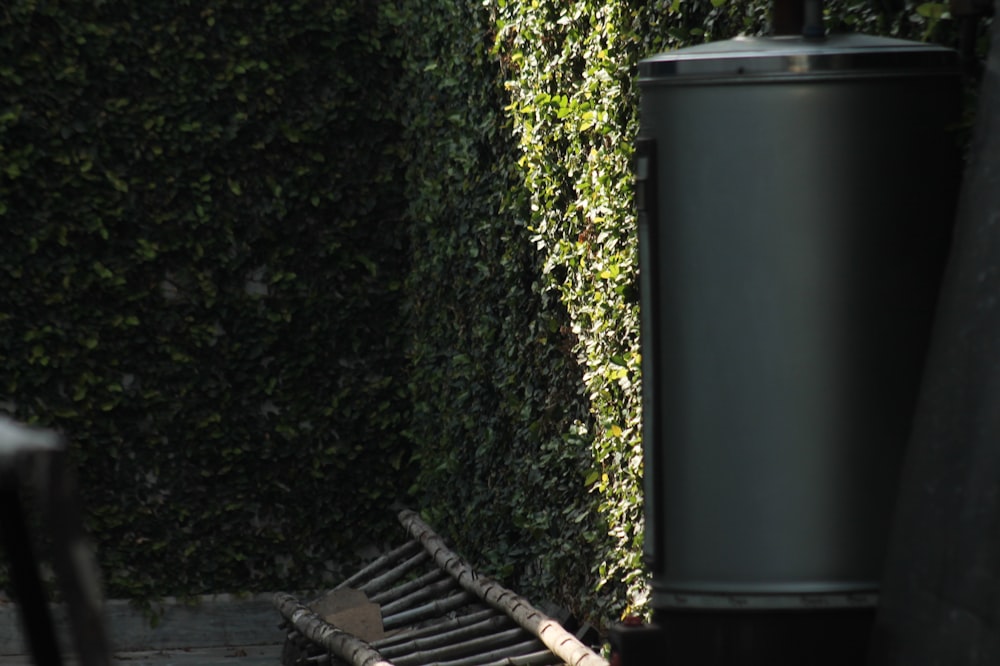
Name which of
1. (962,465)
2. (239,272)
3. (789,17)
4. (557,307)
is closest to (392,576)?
(557,307)

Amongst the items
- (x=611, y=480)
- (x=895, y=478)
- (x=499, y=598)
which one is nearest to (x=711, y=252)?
(x=895, y=478)

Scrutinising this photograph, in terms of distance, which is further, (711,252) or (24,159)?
(24,159)

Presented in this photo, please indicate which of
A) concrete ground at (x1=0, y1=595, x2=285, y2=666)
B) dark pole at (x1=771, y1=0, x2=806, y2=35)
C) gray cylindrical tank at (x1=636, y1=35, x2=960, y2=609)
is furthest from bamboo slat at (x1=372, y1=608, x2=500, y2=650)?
dark pole at (x1=771, y1=0, x2=806, y2=35)

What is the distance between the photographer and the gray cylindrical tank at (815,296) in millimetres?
2348

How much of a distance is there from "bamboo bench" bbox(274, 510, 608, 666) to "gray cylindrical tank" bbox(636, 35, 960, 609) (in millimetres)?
1963

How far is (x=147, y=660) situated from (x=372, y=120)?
3154 mm

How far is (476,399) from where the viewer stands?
640 cm

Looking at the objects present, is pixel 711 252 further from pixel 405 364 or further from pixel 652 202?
pixel 405 364

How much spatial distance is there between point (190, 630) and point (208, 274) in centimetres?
194

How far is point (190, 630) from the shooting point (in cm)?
773

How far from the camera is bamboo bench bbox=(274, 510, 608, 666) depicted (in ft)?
16.1

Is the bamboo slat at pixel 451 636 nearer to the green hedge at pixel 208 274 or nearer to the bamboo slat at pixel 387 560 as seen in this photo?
the bamboo slat at pixel 387 560

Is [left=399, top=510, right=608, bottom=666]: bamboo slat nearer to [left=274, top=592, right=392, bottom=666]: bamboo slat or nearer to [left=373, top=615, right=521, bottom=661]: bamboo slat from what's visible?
[left=373, top=615, right=521, bottom=661]: bamboo slat

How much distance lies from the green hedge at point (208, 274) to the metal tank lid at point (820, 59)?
554cm
